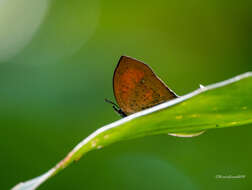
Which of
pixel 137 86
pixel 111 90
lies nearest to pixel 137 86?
pixel 137 86

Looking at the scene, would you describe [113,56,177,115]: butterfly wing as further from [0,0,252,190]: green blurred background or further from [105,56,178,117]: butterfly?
[0,0,252,190]: green blurred background

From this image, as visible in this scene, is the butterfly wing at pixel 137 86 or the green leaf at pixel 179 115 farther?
the butterfly wing at pixel 137 86

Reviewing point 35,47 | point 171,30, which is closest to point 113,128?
point 171,30

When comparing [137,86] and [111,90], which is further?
[111,90]

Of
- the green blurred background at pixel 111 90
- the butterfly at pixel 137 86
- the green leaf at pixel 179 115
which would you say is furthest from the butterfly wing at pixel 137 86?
the green blurred background at pixel 111 90

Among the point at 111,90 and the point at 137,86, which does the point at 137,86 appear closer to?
the point at 137,86

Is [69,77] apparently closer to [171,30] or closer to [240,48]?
[171,30]

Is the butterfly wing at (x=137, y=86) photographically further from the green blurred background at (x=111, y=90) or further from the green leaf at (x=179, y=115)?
the green blurred background at (x=111, y=90)
